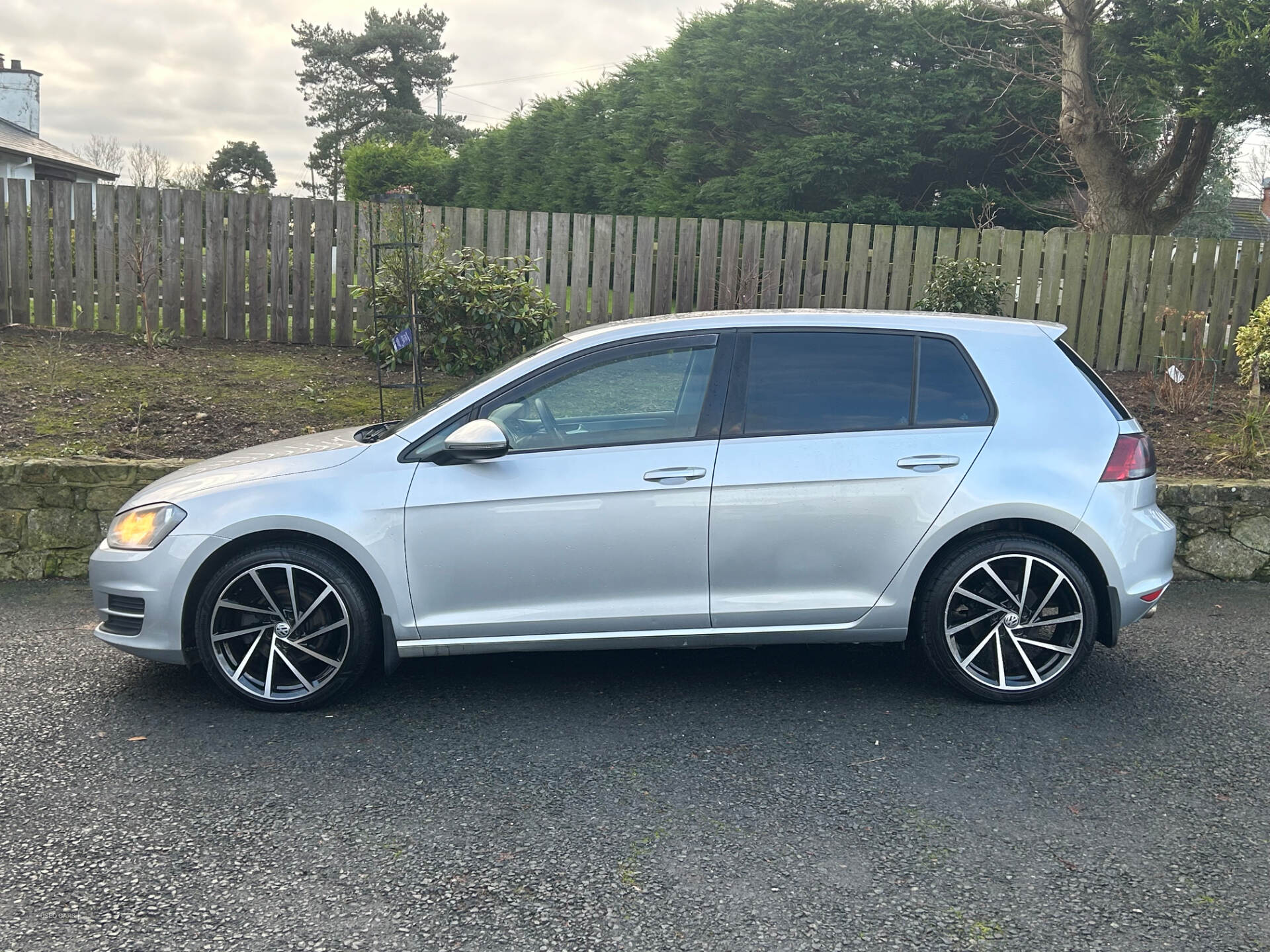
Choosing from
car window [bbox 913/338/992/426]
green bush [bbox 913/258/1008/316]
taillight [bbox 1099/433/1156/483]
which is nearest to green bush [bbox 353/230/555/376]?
green bush [bbox 913/258/1008/316]

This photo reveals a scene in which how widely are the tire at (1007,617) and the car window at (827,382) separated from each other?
2.22 feet

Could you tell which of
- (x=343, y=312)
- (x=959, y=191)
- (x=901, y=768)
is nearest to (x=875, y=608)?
(x=901, y=768)

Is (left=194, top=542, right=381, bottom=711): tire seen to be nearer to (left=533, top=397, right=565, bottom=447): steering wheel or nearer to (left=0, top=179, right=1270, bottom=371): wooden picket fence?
(left=533, top=397, right=565, bottom=447): steering wheel

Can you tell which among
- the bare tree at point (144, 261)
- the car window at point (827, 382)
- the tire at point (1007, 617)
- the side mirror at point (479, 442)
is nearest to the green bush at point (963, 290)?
the car window at point (827, 382)

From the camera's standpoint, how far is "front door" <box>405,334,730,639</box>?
14.5ft

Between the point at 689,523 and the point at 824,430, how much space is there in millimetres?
700

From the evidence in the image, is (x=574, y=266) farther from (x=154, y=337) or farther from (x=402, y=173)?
(x=402, y=173)

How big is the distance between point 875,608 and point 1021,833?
120 centimetres

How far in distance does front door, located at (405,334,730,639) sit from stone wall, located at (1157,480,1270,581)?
12.9 ft

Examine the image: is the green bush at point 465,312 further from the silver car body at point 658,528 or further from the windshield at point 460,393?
the silver car body at point 658,528

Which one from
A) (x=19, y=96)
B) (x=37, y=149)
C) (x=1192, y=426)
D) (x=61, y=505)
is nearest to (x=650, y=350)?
(x=61, y=505)

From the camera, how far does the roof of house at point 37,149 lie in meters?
30.3

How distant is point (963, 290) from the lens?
1040 cm

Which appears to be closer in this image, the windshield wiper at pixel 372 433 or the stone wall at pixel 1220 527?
the windshield wiper at pixel 372 433
